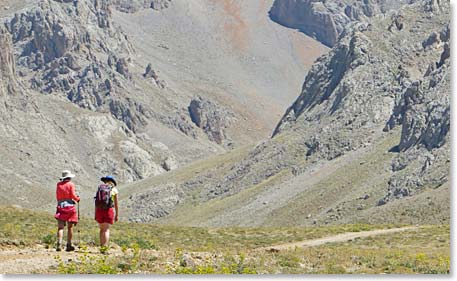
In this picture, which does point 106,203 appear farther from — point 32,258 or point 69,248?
point 32,258

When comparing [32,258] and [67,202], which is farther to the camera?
[67,202]

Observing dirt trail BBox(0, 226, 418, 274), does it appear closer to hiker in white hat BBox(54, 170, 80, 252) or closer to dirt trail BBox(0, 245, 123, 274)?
dirt trail BBox(0, 245, 123, 274)

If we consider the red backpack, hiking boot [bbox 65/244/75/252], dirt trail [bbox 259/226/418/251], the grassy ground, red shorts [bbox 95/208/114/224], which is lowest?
dirt trail [bbox 259/226/418/251]

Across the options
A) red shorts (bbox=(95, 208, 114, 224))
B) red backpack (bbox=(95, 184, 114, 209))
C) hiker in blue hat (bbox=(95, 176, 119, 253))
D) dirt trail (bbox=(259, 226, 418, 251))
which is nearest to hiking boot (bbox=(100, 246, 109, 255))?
hiker in blue hat (bbox=(95, 176, 119, 253))

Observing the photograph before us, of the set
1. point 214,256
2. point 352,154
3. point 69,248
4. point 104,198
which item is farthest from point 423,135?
point 104,198

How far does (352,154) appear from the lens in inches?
4823

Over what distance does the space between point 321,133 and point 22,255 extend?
107710 millimetres

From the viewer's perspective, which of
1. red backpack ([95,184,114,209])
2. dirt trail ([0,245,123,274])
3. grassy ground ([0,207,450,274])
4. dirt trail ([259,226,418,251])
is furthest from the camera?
dirt trail ([259,226,418,251])

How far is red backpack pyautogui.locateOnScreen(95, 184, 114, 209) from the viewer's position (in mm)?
27656

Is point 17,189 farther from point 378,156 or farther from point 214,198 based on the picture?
point 378,156

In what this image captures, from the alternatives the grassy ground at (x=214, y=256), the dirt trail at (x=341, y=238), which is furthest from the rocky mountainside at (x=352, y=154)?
the grassy ground at (x=214, y=256)

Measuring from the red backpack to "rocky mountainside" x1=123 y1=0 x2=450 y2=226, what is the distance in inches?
2176

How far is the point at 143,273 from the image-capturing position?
24.9 metres

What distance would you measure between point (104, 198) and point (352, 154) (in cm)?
9672
